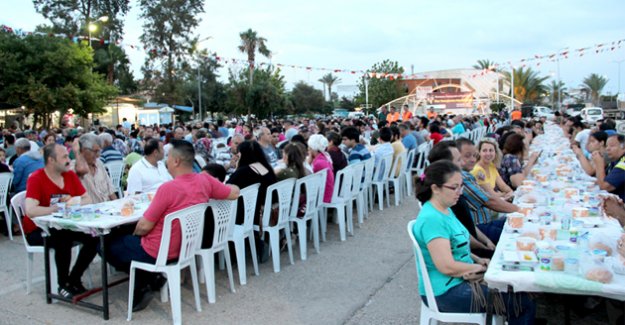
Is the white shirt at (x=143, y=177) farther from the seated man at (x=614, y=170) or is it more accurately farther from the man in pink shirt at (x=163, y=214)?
the seated man at (x=614, y=170)

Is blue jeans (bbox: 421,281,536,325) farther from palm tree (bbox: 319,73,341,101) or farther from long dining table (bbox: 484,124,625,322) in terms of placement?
palm tree (bbox: 319,73,341,101)

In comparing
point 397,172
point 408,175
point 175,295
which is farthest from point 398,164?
point 175,295

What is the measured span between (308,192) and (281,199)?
0.51 metres

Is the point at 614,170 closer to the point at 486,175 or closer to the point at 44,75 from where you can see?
the point at 486,175

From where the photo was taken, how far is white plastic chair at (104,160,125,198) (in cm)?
800

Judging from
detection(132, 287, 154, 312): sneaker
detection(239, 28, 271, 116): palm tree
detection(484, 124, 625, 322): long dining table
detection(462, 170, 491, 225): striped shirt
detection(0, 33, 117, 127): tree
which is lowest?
detection(132, 287, 154, 312): sneaker

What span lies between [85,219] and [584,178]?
17.4ft

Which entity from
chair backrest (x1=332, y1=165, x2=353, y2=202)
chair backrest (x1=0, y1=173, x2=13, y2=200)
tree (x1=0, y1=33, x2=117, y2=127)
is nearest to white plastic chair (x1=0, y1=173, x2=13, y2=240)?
chair backrest (x1=0, y1=173, x2=13, y2=200)

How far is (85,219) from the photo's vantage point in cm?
418

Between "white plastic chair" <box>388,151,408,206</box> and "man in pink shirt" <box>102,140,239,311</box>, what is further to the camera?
"white plastic chair" <box>388,151,408,206</box>

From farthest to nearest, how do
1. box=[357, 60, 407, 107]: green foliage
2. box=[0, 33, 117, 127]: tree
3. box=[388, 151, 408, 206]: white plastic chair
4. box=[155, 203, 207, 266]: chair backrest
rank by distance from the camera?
box=[357, 60, 407, 107]: green foliage, box=[0, 33, 117, 127]: tree, box=[388, 151, 408, 206]: white plastic chair, box=[155, 203, 207, 266]: chair backrest

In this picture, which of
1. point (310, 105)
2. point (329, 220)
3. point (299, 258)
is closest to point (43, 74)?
point (329, 220)

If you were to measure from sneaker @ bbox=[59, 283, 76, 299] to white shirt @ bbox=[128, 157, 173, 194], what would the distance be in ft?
4.66

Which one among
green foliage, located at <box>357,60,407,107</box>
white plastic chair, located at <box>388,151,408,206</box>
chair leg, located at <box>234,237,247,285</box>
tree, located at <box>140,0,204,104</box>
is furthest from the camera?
green foliage, located at <box>357,60,407,107</box>
